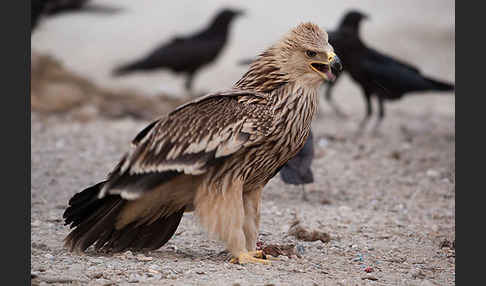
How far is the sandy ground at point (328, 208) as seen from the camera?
457 centimetres

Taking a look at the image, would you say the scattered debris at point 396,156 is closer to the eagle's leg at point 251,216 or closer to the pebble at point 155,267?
the eagle's leg at point 251,216

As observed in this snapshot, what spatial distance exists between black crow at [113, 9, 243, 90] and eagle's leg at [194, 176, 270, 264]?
7155 mm

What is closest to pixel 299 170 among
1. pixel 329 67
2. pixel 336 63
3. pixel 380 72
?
pixel 329 67

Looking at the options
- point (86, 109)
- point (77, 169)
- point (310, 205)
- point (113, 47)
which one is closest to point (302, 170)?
point (310, 205)

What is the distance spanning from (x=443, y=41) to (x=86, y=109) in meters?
7.41

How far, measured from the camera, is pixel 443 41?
14.4 metres

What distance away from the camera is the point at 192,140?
454cm

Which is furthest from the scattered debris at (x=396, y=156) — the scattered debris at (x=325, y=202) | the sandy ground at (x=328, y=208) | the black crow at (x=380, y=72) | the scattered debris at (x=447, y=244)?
the scattered debris at (x=447, y=244)

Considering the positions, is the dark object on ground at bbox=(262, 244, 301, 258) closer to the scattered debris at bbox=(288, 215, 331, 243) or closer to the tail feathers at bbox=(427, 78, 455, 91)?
the scattered debris at bbox=(288, 215, 331, 243)

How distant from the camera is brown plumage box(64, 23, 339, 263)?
14.8 ft

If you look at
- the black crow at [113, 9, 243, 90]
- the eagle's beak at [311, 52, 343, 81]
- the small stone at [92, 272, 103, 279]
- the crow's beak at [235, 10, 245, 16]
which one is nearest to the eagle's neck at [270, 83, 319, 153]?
the eagle's beak at [311, 52, 343, 81]

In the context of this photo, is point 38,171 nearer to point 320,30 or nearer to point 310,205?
point 310,205

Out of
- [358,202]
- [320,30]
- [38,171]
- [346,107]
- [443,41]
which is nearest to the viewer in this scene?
[320,30]

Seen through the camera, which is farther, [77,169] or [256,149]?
[77,169]
